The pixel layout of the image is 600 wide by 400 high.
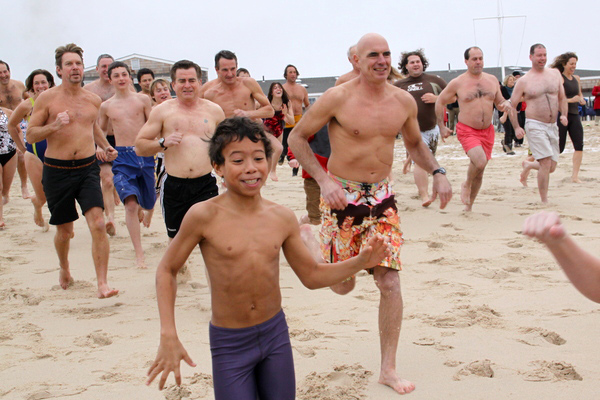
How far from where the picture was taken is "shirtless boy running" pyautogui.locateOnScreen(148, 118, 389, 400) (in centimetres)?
285

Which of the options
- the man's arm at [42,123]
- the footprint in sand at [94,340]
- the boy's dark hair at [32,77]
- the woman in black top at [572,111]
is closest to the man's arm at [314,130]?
the footprint in sand at [94,340]

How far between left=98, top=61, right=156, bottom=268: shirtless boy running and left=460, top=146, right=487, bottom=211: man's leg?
13.4ft

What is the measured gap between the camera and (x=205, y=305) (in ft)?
17.8

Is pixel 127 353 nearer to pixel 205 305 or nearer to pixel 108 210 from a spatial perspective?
pixel 205 305

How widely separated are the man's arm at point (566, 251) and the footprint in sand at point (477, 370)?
A: 5.82ft

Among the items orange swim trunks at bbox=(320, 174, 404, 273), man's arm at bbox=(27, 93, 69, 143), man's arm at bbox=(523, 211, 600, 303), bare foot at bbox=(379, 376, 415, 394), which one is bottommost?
bare foot at bbox=(379, 376, 415, 394)

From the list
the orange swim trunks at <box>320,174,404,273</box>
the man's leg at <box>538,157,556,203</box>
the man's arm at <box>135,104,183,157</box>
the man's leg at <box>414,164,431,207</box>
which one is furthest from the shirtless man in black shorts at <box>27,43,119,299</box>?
the man's leg at <box>538,157,556,203</box>

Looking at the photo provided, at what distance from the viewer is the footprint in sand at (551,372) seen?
3607 mm

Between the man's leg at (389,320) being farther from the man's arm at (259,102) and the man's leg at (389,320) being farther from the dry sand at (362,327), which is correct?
the man's arm at (259,102)

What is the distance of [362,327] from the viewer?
4.65 m

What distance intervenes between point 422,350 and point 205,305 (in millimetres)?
1989

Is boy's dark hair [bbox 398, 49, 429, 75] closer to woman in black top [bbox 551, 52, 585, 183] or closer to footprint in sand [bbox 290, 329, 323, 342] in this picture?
woman in black top [bbox 551, 52, 585, 183]

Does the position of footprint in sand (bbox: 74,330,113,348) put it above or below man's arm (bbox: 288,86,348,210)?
below

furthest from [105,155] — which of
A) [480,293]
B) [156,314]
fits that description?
[480,293]
